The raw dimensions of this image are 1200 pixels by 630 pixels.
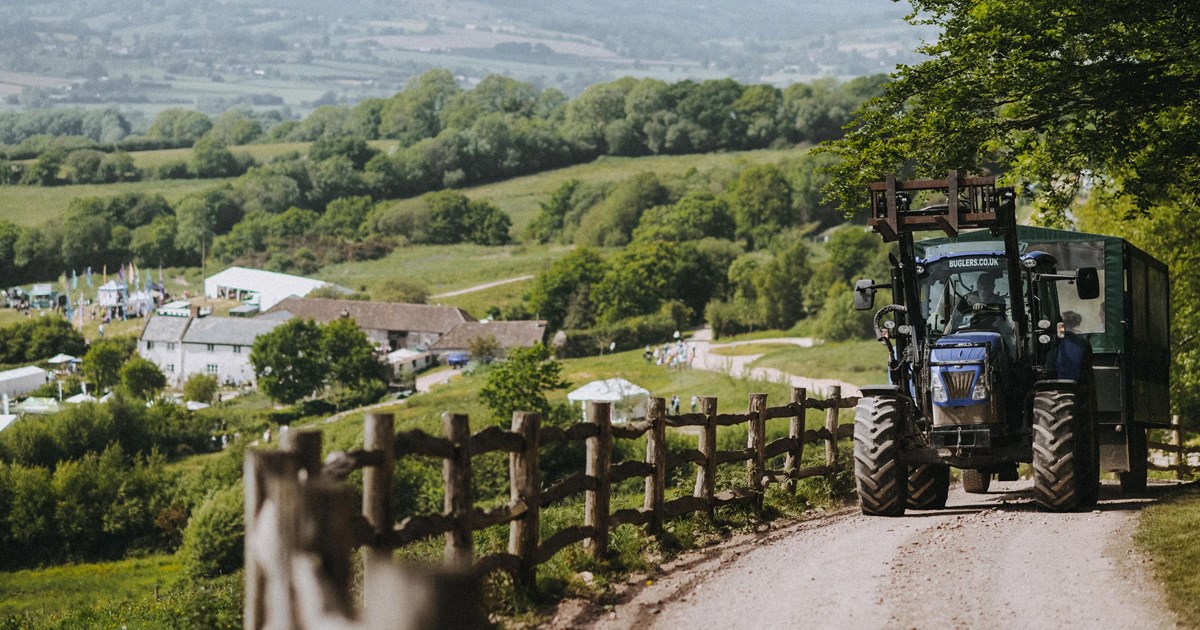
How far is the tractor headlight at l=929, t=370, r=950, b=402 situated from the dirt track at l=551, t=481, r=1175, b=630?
135cm

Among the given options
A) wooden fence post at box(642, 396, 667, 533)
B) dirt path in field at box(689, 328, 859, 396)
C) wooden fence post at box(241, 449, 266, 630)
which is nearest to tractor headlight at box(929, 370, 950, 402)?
wooden fence post at box(642, 396, 667, 533)

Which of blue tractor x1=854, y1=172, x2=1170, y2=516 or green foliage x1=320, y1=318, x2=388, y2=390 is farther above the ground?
blue tractor x1=854, y1=172, x2=1170, y2=516

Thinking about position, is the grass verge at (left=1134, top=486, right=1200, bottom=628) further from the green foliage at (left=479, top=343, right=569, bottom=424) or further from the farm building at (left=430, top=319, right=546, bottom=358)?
the farm building at (left=430, top=319, right=546, bottom=358)

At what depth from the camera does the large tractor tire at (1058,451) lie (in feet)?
50.4

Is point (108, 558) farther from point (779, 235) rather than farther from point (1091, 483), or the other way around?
point (779, 235)

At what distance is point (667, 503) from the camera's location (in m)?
14.5

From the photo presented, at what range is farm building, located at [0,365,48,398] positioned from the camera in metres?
120

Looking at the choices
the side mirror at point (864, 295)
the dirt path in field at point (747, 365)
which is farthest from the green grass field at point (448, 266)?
the side mirror at point (864, 295)

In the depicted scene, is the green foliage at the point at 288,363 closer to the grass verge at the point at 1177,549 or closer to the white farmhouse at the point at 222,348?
the white farmhouse at the point at 222,348

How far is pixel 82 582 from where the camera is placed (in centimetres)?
5703

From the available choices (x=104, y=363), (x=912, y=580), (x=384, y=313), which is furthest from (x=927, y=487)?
(x=384, y=313)

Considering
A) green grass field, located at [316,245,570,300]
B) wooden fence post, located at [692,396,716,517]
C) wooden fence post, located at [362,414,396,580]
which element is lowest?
green grass field, located at [316,245,570,300]

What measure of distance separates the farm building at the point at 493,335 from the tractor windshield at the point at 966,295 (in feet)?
337

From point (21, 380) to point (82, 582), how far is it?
71.7m
